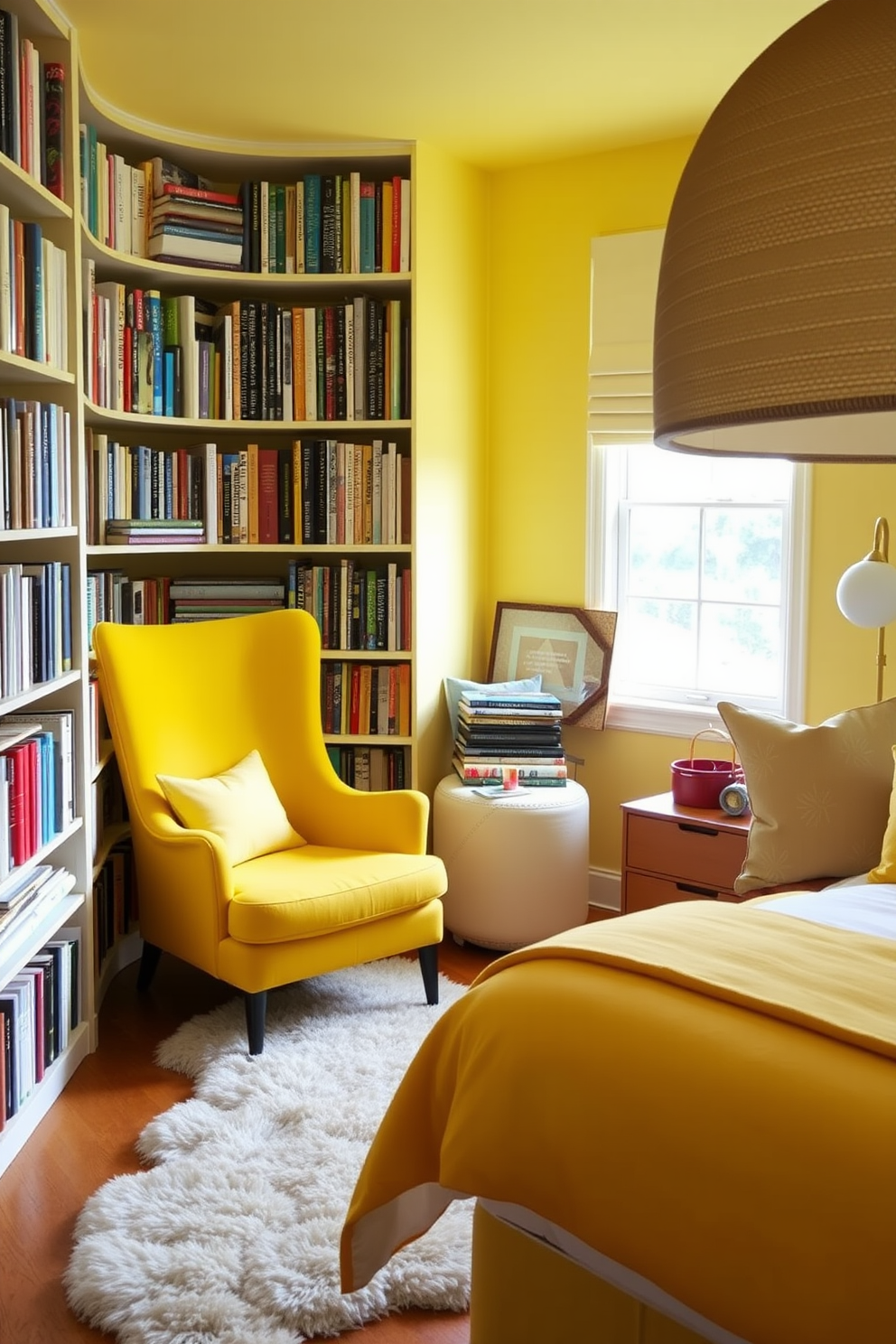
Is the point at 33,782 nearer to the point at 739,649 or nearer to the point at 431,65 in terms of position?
the point at 431,65

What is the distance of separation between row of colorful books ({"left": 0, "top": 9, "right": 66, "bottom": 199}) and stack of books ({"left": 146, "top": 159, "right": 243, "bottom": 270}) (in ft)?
2.73

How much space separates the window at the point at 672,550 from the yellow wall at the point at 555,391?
3.2 inches

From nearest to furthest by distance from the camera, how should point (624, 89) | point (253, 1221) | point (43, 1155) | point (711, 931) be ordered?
point (711, 931), point (253, 1221), point (43, 1155), point (624, 89)

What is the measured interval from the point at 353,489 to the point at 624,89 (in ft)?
4.95

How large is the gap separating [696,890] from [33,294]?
245 centimetres

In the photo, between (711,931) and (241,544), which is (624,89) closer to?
(241,544)

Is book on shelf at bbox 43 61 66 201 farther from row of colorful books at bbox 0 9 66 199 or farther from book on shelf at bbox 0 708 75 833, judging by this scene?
book on shelf at bbox 0 708 75 833

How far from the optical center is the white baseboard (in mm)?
4551

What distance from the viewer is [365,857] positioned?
12.0 ft

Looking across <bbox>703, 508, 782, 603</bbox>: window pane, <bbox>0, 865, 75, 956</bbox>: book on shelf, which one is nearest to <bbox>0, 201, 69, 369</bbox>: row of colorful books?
<bbox>0, 865, 75, 956</bbox>: book on shelf

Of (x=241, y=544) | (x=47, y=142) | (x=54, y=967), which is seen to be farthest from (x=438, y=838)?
(x=47, y=142)

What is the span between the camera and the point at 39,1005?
302cm

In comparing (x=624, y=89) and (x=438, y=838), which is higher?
(x=624, y=89)

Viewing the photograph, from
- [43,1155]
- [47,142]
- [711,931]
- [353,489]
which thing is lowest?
[43,1155]
